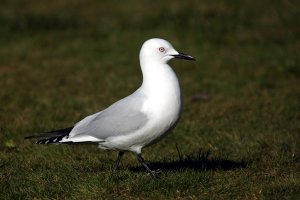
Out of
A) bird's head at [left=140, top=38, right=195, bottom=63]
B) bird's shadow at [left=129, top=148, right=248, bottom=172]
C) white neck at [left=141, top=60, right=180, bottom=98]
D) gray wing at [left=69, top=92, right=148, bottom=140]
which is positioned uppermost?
bird's head at [left=140, top=38, right=195, bottom=63]

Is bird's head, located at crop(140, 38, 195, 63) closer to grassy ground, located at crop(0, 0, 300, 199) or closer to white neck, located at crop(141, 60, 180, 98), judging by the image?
white neck, located at crop(141, 60, 180, 98)

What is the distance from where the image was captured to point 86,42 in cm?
1269

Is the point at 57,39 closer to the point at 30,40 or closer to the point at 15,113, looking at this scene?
the point at 30,40

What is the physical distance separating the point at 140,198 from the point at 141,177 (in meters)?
0.38

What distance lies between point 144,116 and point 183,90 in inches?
178

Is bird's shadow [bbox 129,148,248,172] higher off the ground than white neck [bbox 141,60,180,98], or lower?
lower

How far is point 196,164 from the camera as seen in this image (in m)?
6.14

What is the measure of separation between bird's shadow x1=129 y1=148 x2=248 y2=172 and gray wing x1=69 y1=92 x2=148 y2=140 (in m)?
0.68

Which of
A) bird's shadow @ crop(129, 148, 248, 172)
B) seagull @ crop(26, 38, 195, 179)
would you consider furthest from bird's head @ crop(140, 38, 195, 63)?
bird's shadow @ crop(129, 148, 248, 172)

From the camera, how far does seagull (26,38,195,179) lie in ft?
17.7

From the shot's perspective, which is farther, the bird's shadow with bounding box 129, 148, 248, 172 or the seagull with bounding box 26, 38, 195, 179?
Answer: the bird's shadow with bounding box 129, 148, 248, 172

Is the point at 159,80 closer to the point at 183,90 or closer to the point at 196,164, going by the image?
the point at 196,164

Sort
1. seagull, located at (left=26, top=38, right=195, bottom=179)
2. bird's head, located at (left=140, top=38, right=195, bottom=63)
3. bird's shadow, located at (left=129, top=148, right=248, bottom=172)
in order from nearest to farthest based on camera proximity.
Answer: seagull, located at (left=26, top=38, right=195, bottom=179) < bird's head, located at (left=140, top=38, right=195, bottom=63) < bird's shadow, located at (left=129, top=148, right=248, bottom=172)

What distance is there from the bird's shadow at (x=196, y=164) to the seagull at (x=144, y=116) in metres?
0.48
